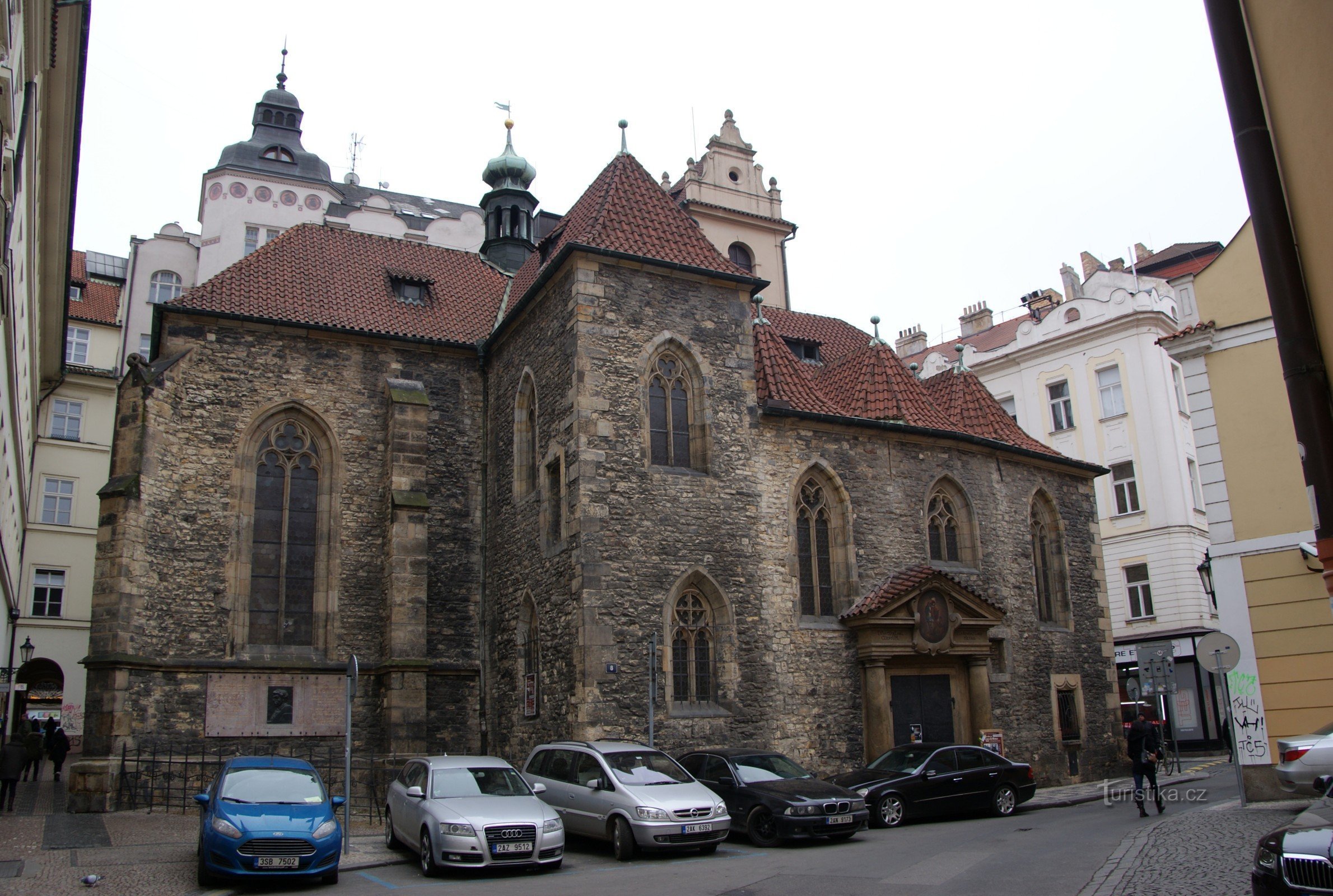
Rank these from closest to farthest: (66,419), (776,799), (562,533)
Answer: (776,799) → (562,533) → (66,419)

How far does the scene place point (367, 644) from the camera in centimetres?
2066

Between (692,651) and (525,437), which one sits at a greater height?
(525,437)

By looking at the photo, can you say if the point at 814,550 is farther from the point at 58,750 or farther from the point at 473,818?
the point at 58,750

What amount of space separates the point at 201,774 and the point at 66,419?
77.4ft

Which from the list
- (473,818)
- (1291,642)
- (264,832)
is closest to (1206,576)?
(1291,642)

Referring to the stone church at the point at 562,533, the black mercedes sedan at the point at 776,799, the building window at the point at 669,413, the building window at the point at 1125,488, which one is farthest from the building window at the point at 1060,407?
the black mercedes sedan at the point at 776,799

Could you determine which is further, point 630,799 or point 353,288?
point 353,288

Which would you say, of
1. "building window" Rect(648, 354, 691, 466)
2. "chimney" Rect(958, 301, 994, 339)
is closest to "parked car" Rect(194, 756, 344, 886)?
"building window" Rect(648, 354, 691, 466)

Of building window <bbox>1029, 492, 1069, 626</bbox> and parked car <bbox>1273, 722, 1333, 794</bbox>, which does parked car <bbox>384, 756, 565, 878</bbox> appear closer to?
parked car <bbox>1273, 722, 1333, 794</bbox>

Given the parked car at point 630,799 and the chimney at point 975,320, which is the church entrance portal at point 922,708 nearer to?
the parked car at point 630,799

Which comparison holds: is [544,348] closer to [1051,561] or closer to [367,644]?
[367,644]

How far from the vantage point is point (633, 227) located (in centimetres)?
2069

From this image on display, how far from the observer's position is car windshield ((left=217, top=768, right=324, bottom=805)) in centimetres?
1212

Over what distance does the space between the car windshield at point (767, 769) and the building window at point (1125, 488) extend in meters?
24.1
